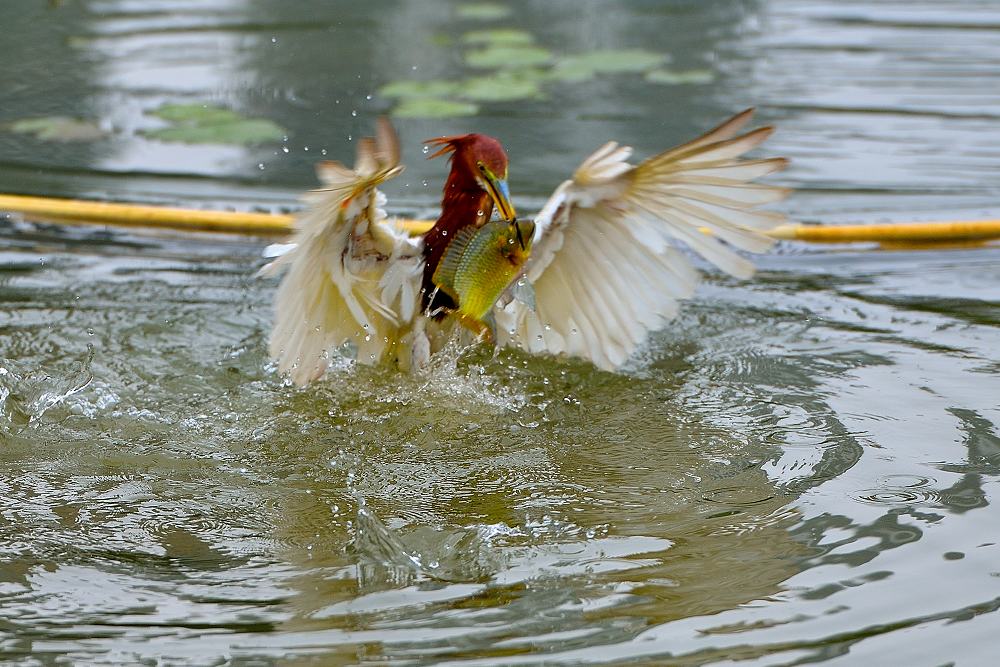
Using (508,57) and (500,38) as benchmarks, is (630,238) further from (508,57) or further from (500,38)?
(500,38)

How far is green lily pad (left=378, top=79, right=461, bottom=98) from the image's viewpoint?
5.80 metres

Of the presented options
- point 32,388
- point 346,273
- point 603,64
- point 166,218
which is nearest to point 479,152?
point 346,273

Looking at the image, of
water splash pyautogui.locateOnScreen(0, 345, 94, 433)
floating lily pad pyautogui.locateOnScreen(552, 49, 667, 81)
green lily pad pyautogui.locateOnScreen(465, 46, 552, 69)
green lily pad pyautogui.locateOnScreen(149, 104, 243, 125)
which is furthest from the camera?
green lily pad pyautogui.locateOnScreen(465, 46, 552, 69)

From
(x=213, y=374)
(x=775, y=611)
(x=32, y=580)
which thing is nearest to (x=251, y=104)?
(x=213, y=374)

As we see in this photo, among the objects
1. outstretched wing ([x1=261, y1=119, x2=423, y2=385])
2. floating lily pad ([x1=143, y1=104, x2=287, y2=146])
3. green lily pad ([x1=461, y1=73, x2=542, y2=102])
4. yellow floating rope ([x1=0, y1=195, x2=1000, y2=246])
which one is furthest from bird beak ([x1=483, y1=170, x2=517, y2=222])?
green lily pad ([x1=461, y1=73, x2=542, y2=102])

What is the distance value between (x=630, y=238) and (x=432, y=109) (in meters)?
2.60

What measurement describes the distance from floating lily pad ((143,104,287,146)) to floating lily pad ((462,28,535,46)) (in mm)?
1661

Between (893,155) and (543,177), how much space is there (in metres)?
1.41

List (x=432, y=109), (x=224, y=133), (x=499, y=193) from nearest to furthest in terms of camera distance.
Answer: (x=499, y=193), (x=224, y=133), (x=432, y=109)

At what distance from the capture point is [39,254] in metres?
4.22

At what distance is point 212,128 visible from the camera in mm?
5391

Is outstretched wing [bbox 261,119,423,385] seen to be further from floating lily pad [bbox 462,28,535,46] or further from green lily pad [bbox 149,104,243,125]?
floating lily pad [bbox 462,28,535,46]

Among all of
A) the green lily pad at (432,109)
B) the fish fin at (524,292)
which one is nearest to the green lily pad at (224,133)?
the green lily pad at (432,109)

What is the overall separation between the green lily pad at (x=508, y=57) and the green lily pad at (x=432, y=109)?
0.70m
